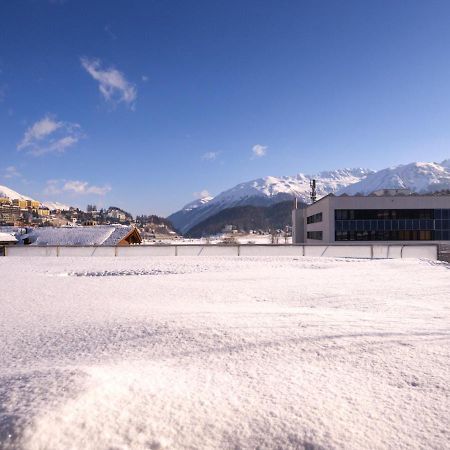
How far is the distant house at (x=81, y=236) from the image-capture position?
46469 mm

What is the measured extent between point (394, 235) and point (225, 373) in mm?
60242

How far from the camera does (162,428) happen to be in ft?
11.5

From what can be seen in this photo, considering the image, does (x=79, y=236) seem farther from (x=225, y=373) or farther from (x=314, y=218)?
(x=225, y=373)

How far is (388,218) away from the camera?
57.9 metres

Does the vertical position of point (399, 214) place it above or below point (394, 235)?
above

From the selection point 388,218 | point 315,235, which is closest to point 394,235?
point 388,218

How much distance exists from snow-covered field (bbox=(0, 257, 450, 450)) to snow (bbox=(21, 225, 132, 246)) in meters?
37.7

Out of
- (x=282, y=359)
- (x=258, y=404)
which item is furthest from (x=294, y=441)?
(x=282, y=359)

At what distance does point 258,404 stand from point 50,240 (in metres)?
50.2

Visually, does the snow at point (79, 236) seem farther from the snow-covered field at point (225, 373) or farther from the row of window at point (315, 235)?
the snow-covered field at point (225, 373)

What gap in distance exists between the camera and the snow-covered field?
342cm

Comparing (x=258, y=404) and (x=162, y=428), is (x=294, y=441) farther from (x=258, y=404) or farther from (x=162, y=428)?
(x=162, y=428)

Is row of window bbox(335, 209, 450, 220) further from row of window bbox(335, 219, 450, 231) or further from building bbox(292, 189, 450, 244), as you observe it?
row of window bbox(335, 219, 450, 231)

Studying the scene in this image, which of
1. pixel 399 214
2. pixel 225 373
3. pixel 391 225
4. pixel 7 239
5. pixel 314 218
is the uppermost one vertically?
pixel 399 214
